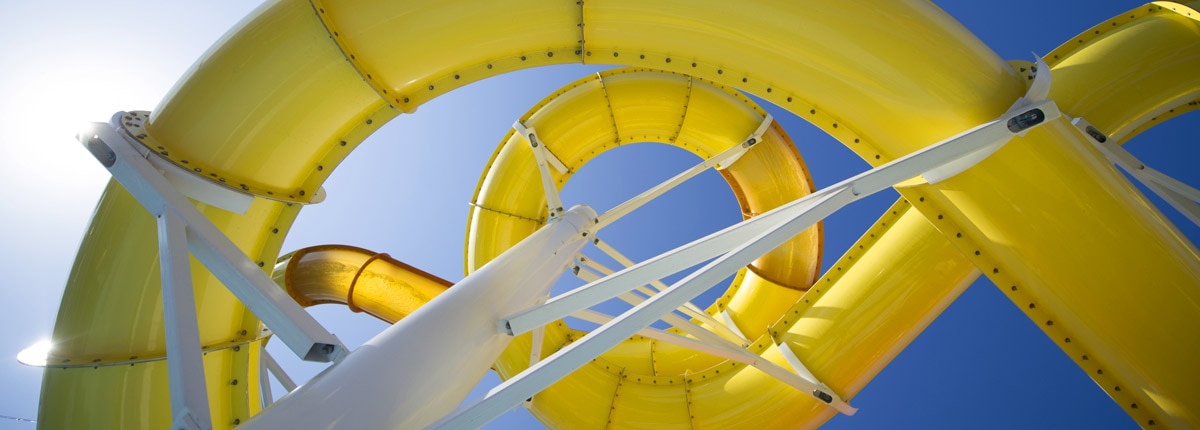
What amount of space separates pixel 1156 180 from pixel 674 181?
3.28 m

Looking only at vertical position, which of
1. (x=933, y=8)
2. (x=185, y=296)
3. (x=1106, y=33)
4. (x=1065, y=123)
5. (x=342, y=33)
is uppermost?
(x=1106, y=33)

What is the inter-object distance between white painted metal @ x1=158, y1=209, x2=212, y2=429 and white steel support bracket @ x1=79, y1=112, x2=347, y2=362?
2.0 inches

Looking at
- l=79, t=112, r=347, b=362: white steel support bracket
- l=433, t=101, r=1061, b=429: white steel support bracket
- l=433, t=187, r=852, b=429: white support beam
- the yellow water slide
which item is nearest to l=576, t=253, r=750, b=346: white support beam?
l=433, t=101, r=1061, b=429: white steel support bracket

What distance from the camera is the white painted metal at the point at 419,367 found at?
2.07m

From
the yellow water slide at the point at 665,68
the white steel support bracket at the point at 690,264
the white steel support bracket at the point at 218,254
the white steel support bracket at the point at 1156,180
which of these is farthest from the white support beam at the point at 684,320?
the white steel support bracket at the point at 1156,180

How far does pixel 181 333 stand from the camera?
2314 mm

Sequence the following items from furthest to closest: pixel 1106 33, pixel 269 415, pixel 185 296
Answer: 1. pixel 1106 33
2. pixel 185 296
3. pixel 269 415

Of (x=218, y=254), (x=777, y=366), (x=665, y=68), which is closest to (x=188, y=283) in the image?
(x=218, y=254)

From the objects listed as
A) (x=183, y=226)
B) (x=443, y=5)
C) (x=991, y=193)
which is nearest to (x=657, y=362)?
(x=991, y=193)

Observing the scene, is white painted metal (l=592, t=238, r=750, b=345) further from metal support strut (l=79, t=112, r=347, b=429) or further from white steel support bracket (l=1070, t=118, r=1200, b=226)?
white steel support bracket (l=1070, t=118, r=1200, b=226)

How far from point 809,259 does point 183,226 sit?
6.50 m

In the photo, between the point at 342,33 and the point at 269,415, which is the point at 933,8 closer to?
the point at 342,33

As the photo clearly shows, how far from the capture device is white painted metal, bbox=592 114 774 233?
4957 mm

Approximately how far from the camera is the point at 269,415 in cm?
199
